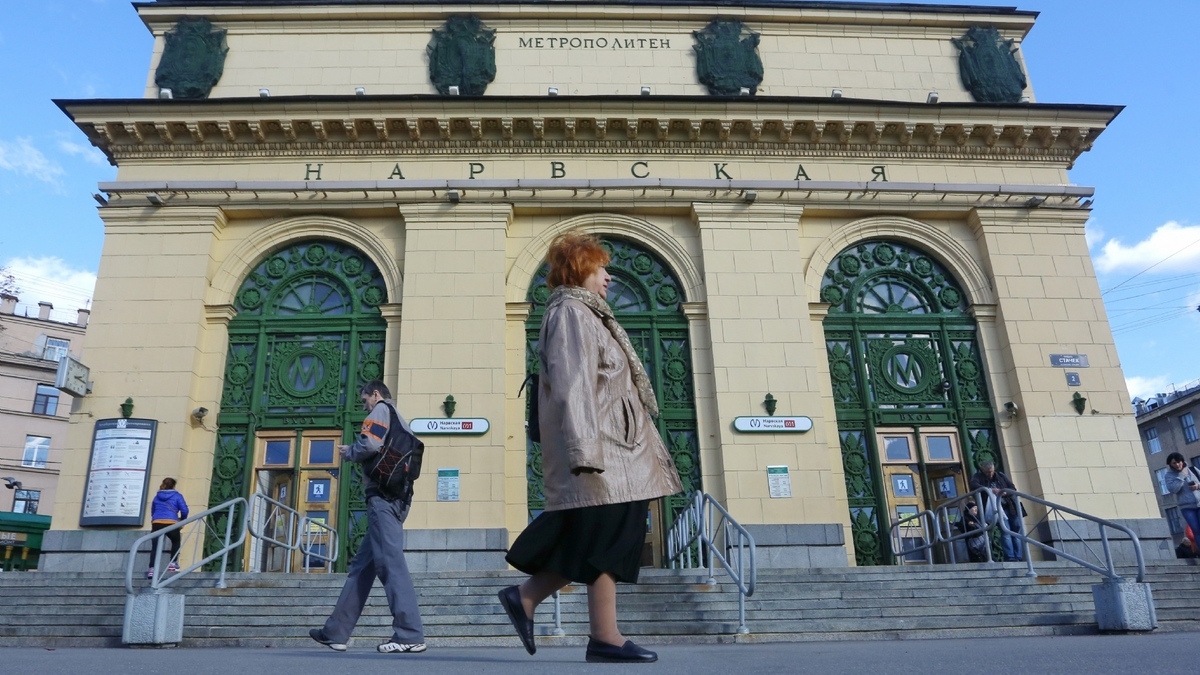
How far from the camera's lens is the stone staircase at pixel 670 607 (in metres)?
8.09

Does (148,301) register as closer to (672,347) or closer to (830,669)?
(672,347)

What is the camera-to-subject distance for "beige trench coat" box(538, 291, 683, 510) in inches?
140

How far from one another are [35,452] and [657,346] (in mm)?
41581

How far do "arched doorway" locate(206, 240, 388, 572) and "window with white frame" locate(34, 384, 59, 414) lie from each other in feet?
120

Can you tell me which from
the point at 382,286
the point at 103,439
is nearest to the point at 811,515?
the point at 382,286

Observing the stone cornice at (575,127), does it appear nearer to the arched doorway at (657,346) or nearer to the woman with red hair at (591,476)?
the arched doorway at (657,346)

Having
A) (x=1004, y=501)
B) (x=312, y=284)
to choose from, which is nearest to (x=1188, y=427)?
(x=1004, y=501)

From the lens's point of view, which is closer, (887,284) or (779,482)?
(779,482)

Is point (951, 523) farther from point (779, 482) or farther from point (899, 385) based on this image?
point (779, 482)

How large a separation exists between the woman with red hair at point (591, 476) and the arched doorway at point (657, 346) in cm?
996

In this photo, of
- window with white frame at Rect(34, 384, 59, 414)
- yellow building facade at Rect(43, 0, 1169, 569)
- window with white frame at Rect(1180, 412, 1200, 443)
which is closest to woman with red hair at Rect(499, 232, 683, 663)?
yellow building facade at Rect(43, 0, 1169, 569)

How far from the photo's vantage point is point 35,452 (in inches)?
1673

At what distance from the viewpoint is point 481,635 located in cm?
816

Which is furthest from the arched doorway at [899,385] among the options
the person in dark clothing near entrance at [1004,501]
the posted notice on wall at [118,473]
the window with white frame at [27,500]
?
the window with white frame at [27,500]
